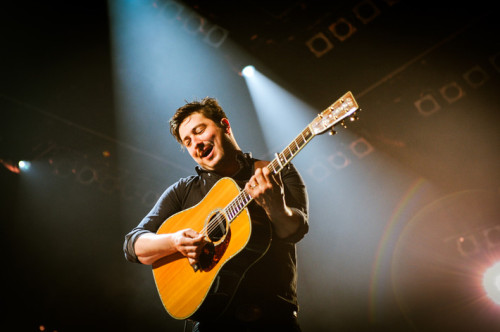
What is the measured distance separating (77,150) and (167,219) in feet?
15.4

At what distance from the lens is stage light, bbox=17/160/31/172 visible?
635 cm

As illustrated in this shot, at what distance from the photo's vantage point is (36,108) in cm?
557

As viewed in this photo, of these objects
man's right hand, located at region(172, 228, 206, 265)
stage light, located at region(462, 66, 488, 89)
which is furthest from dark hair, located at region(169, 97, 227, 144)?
stage light, located at region(462, 66, 488, 89)

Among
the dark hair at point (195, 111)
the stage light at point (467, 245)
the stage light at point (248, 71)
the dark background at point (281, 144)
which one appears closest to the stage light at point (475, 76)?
the dark background at point (281, 144)

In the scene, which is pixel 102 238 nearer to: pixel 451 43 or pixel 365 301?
pixel 365 301

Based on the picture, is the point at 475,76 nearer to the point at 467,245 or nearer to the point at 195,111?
the point at 467,245

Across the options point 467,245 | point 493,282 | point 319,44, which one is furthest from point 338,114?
point 493,282

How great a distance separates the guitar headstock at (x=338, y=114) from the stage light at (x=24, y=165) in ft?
21.9

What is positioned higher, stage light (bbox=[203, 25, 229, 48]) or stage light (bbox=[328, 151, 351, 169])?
stage light (bbox=[203, 25, 229, 48])

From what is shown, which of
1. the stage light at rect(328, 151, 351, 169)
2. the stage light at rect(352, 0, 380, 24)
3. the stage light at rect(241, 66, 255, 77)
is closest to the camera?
the stage light at rect(352, 0, 380, 24)

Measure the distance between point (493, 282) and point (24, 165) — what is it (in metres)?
8.88

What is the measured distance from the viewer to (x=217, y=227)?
222 centimetres

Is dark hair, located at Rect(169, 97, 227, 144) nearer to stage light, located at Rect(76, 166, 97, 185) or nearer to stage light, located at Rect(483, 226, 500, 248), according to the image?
stage light, located at Rect(76, 166, 97, 185)

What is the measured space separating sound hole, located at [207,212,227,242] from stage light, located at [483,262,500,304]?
4897 mm
